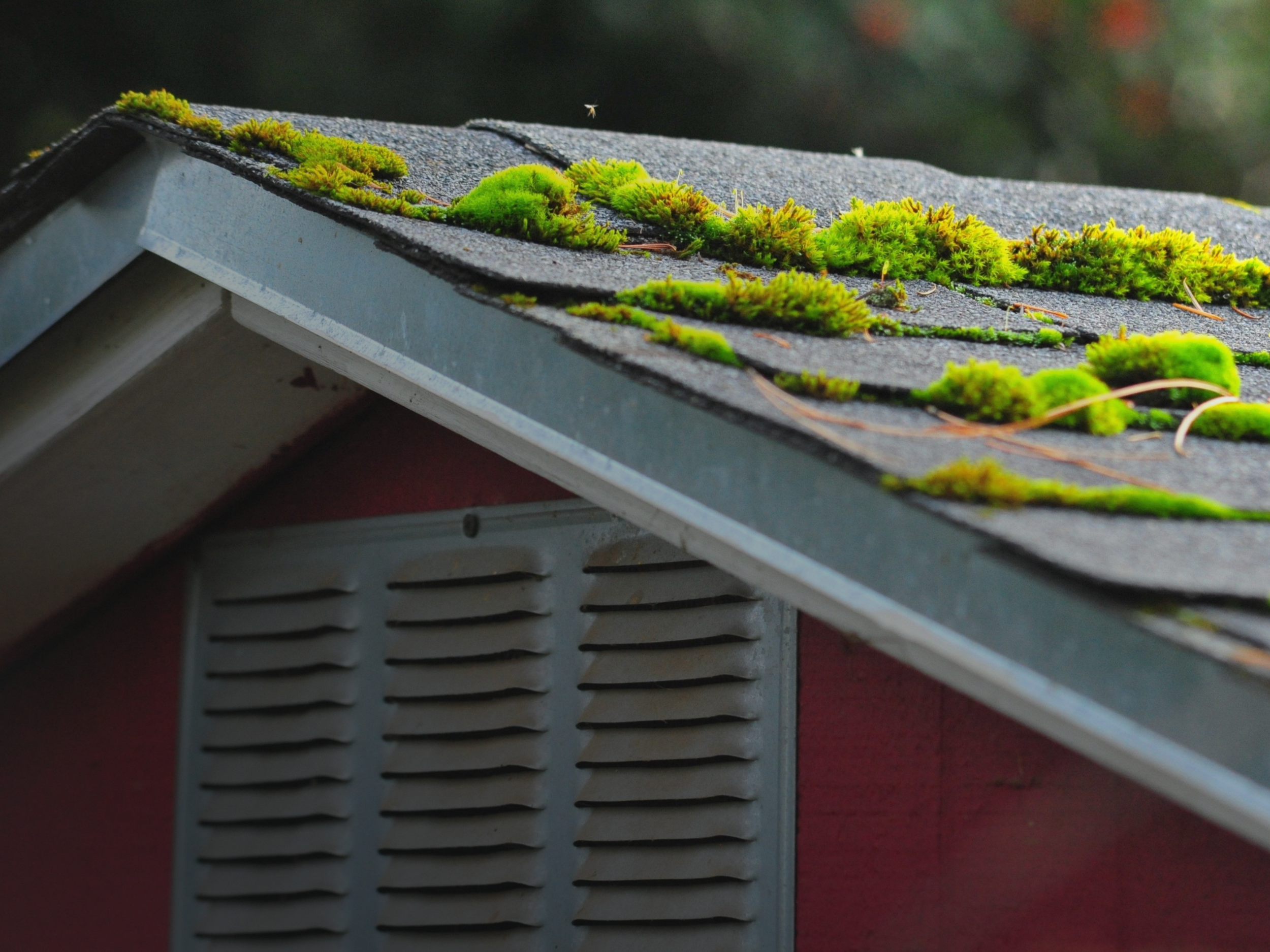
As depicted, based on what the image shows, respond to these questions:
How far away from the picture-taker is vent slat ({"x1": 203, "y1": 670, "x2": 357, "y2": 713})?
9.29ft

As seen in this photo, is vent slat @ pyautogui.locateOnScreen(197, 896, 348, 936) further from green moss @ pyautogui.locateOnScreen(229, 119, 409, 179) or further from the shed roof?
green moss @ pyautogui.locateOnScreen(229, 119, 409, 179)

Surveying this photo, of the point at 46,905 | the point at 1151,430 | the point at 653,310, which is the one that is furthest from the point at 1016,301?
the point at 46,905

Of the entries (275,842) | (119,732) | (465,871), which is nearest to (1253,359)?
(465,871)

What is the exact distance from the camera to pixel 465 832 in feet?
8.50

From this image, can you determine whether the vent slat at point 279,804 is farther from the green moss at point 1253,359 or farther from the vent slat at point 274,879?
the green moss at point 1253,359

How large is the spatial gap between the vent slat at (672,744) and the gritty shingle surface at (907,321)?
83 cm

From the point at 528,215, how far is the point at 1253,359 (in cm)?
128

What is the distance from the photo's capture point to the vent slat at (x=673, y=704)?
234 centimetres

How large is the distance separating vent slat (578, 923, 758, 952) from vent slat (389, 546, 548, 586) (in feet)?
2.33

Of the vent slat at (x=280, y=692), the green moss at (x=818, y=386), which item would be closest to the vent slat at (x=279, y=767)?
the vent slat at (x=280, y=692)

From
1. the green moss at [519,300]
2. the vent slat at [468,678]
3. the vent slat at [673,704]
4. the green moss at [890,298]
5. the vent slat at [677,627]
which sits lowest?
the vent slat at [673,704]

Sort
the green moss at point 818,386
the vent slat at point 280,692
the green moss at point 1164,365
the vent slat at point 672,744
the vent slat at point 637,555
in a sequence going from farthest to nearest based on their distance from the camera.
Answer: the vent slat at point 280,692 < the vent slat at point 637,555 < the vent slat at point 672,744 < the green moss at point 1164,365 < the green moss at point 818,386

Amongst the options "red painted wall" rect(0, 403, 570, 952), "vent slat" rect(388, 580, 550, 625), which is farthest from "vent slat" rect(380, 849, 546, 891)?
"red painted wall" rect(0, 403, 570, 952)

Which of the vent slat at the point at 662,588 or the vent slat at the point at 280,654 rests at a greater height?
the vent slat at the point at 662,588
